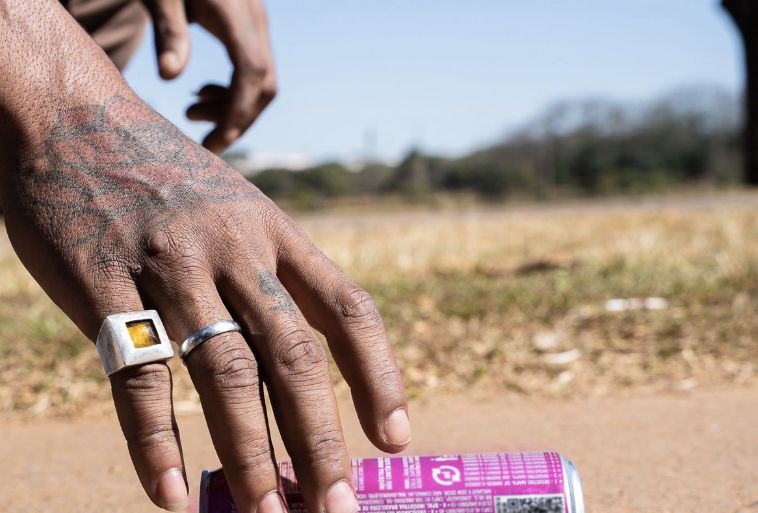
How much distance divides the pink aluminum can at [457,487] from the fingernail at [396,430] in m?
0.23

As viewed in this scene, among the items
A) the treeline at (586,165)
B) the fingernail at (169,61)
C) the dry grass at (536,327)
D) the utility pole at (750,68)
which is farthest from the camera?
the treeline at (586,165)

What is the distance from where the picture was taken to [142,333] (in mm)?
1141

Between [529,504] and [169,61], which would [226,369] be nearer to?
[529,504]

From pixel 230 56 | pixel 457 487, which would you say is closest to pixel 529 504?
pixel 457 487

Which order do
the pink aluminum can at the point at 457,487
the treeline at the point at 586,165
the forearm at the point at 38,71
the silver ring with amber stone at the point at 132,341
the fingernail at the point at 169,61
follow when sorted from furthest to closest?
the treeline at the point at 586,165 < the fingernail at the point at 169,61 < the pink aluminum can at the point at 457,487 < the forearm at the point at 38,71 < the silver ring with amber stone at the point at 132,341

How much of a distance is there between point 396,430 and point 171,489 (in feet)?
1.08

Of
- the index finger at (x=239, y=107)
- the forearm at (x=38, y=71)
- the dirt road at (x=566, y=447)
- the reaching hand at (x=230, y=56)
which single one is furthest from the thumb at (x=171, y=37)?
the dirt road at (x=566, y=447)

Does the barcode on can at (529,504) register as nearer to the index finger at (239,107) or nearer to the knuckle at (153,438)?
the knuckle at (153,438)

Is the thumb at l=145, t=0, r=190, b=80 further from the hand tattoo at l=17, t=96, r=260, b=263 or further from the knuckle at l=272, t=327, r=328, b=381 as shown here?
the knuckle at l=272, t=327, r=328, b=381

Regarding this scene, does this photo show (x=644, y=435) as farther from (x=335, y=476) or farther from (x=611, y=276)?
(x=611, y=276)

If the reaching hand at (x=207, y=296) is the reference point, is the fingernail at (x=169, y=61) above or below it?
above

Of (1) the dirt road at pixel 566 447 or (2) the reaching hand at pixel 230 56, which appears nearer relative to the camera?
(1) the dirt road at pixel 566 447

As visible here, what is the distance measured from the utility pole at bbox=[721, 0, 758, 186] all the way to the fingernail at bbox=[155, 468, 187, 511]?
12.6 metres

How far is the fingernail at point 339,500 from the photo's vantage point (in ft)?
3.91
